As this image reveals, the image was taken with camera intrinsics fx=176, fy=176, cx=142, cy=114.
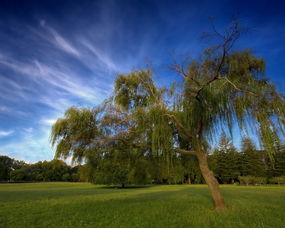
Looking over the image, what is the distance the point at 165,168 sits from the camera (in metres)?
6.89

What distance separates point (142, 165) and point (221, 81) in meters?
4.32

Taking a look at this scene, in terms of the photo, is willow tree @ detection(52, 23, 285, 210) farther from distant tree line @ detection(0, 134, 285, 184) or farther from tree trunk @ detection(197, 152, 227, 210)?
distant tree line @ detection(0, 134, 285, 184)

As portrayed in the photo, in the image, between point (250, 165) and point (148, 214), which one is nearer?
point (148, 214)

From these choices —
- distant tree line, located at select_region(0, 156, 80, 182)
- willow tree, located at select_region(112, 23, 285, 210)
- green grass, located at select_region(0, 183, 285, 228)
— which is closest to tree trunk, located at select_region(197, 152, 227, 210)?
willow tree, located at select_region(112, 23, 285, 210)

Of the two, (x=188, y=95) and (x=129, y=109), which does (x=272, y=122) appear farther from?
(x=129, y=109)

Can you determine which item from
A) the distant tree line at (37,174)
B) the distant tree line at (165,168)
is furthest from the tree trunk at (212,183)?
the distant tree line at (37,174)

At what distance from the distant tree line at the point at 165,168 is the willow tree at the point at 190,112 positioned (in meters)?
0.56

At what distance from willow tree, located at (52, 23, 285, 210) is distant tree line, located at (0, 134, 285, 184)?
0.56 m

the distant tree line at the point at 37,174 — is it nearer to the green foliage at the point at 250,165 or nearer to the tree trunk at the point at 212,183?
the green foliage at the point at 250,165

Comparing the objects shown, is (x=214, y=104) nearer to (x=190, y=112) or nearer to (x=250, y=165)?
(x=190, y=112)

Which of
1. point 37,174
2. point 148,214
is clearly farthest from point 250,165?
point 37,174

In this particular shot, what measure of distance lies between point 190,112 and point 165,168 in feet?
8.74

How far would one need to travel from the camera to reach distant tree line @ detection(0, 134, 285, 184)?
6.86 meters

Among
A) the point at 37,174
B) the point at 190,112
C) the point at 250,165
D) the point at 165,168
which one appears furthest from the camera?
the point at 37,174
